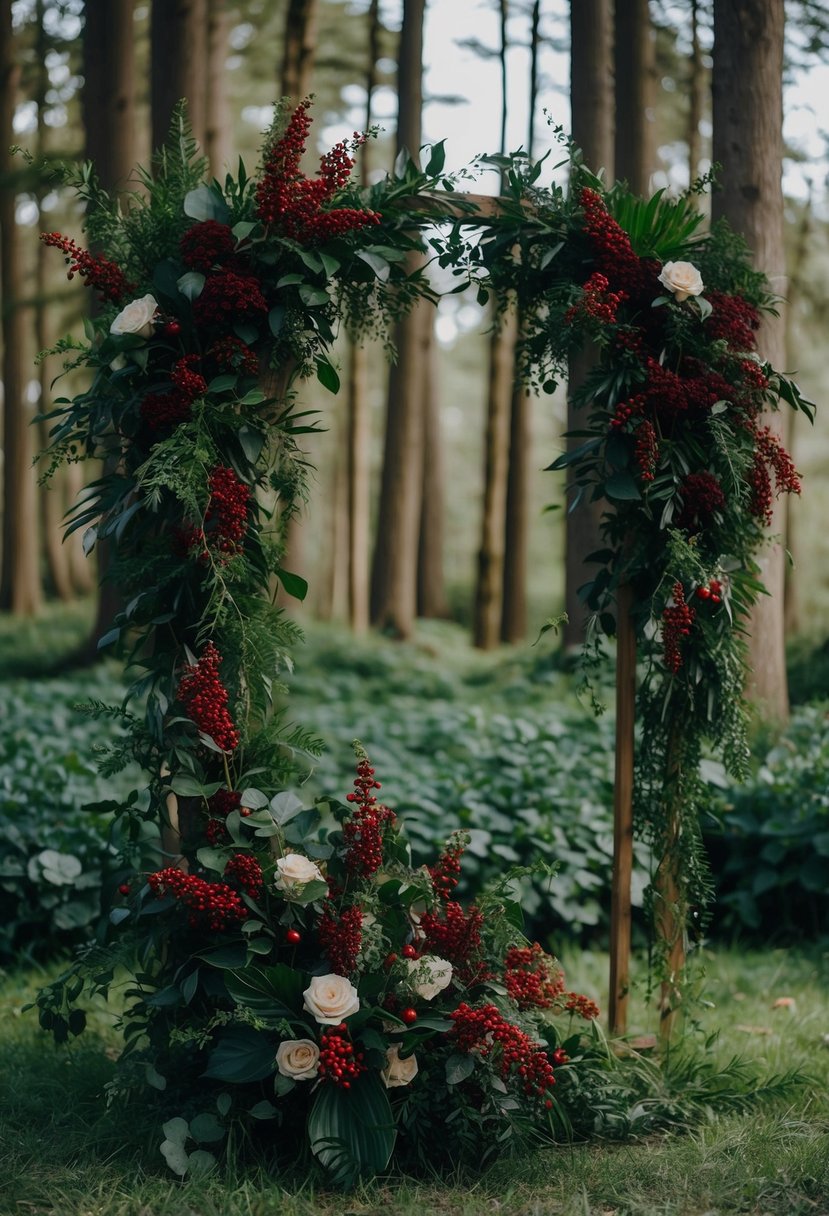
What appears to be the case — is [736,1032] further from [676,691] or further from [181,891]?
[181,891]

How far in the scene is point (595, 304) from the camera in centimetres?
350

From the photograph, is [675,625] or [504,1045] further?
[675,625]

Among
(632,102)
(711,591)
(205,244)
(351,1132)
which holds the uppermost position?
(632,102)

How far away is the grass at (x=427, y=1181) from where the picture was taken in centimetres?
286

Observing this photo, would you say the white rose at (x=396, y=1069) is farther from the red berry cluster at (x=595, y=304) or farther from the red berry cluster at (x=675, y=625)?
the red berry cluster at (x=595, y=304)

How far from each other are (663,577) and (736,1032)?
1.86 meters

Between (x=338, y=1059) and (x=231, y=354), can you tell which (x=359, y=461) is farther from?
(x=338, y=1059)

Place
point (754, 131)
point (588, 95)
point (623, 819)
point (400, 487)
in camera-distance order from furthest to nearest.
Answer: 1. point (400, 487)
2. point (588, 95)
3. point (754, 131)
4. point (623, 819)

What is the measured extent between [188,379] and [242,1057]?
196cm

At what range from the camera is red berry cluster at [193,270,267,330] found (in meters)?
3.32

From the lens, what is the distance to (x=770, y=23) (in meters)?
5.31

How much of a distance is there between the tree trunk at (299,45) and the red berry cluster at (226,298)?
29.1 ft

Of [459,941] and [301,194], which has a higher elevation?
[301,194]

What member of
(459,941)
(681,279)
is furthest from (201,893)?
(681,279)
